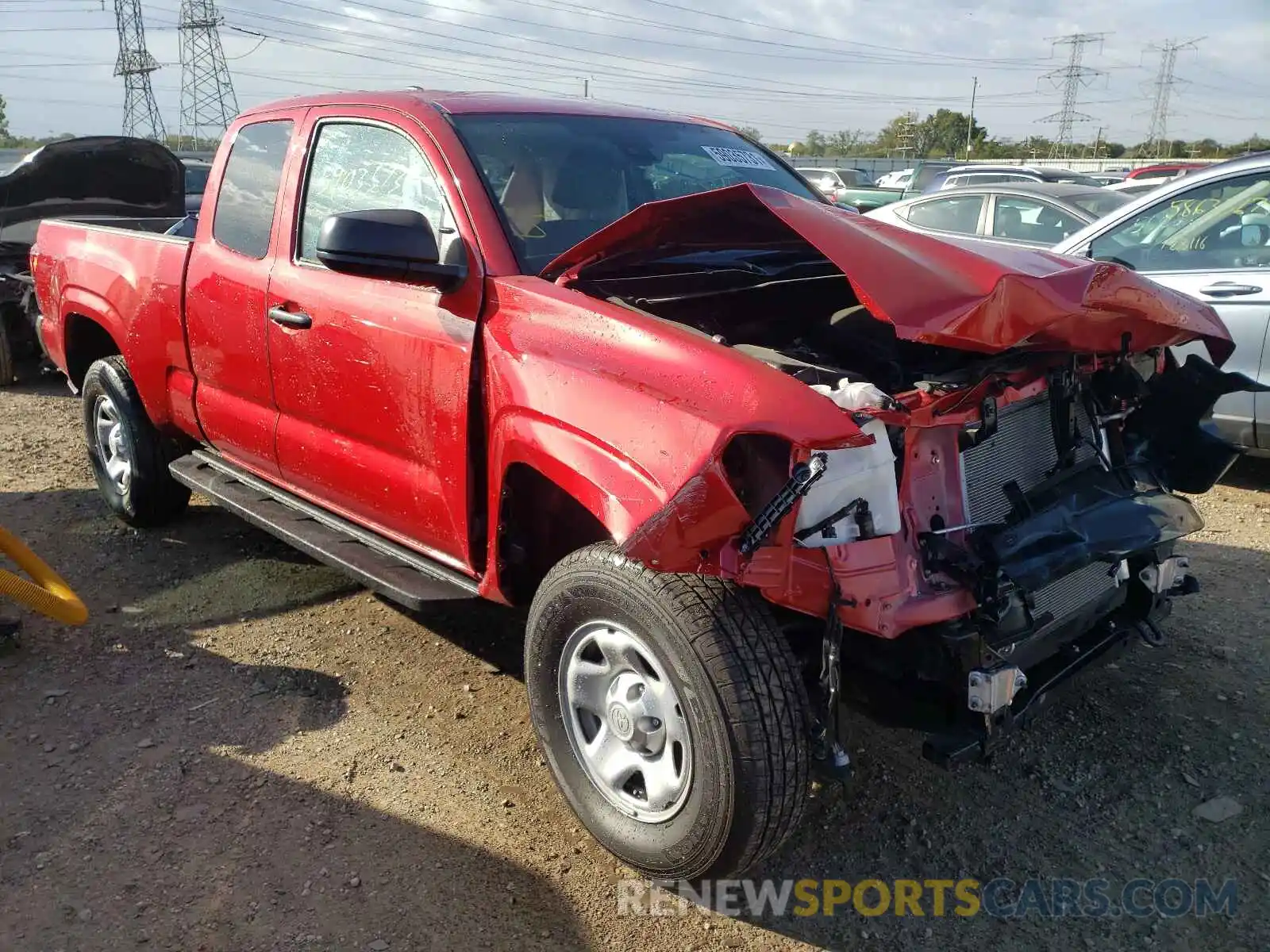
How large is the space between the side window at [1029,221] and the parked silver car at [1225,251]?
3346 mm

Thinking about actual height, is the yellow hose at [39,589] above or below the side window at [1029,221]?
below

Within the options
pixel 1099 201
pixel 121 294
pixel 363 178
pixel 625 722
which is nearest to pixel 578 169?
pixel 363 178

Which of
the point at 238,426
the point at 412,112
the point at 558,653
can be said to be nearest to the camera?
the point at 558,653

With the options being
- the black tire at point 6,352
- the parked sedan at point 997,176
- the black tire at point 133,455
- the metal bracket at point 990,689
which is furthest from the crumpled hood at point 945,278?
the parked sedan at point 997,176

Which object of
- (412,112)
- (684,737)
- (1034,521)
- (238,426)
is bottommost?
(684,737)

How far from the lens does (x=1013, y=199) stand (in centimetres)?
931

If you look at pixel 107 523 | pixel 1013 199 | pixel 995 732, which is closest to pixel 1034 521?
pixel 995 732

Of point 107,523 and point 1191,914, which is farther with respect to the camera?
point 107,523

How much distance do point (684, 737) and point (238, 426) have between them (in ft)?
8.51

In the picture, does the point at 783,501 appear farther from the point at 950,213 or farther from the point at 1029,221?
the point at 950,213

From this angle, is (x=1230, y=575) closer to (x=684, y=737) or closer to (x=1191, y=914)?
(x=1191, y=914)

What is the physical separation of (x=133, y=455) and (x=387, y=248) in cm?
290

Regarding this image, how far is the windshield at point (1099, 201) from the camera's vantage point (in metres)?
9.40

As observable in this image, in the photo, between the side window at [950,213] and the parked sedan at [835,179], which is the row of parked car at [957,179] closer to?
the parked sedan at [835,179]
